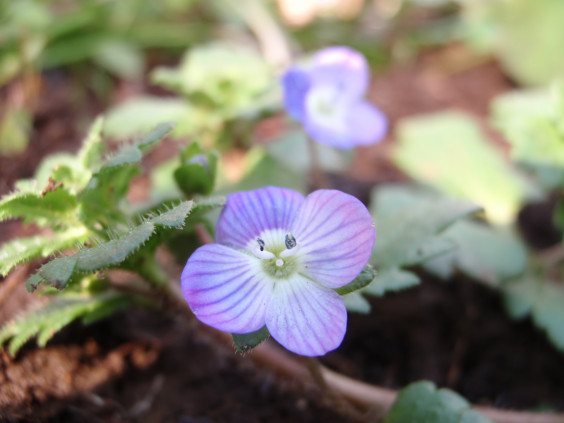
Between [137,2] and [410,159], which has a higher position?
[137,2]

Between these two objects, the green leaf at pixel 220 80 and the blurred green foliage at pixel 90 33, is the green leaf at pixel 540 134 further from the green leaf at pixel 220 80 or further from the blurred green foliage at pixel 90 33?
the blurred green foliage at pixel 90 33

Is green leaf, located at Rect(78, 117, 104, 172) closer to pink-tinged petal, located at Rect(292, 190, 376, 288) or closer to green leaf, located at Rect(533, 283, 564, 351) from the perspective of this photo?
pink-tinged petal, located at Rect(292, 190, 376, 288)

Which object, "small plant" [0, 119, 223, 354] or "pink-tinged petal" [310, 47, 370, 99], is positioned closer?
"small plant" [0, 119, 223, 354]

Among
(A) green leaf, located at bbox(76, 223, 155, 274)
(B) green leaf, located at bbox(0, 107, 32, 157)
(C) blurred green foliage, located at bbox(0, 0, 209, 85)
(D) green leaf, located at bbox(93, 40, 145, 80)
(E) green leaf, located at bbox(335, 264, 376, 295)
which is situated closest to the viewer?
(A) green leaf, located at bbox(76, 223, 155, 274)

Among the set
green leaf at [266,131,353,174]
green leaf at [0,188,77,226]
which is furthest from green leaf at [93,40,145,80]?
green leaf at [0,188,77,226]

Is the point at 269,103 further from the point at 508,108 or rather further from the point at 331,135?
the point at 508,108

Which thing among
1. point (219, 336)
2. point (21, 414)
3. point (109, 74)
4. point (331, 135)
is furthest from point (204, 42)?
point (21, 414)
